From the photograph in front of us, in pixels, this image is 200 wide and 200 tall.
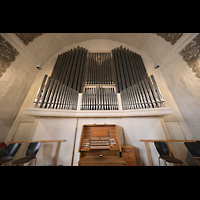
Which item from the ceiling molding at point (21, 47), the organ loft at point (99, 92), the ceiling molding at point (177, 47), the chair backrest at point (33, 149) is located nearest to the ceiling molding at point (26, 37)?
the ceiling molding at point (21, 47)

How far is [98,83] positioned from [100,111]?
5.73 feet

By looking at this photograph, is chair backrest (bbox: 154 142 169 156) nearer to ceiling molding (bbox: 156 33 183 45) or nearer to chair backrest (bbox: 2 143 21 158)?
chair backrest (bbox: 2 143 21 158)

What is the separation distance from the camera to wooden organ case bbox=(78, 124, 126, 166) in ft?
6.17

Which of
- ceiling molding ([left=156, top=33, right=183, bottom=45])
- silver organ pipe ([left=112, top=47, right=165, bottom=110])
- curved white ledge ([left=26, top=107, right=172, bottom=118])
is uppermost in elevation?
ceiling molding ([left=156, top=33, right=183, bottom=45])

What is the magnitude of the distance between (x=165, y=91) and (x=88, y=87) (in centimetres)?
408

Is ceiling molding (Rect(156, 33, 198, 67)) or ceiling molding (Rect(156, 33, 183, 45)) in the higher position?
ceiling molding (Rect(156, 33, 183, 45))

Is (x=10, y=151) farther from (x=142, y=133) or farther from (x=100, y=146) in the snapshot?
(x=142, y=133)

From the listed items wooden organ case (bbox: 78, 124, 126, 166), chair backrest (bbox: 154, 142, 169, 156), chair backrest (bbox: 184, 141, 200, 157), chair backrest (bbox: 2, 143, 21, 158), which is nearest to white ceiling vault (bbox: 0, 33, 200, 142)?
chair backrest (bbox: 184, 141, 200, 157)

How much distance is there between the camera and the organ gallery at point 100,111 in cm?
246

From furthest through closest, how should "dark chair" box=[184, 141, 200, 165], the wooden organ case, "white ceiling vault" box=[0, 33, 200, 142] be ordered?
"white ceiling vault" box=[0, 33, 200, 142]
"dark chair" box=[184, 141, 200, 165]
the wooden organ case

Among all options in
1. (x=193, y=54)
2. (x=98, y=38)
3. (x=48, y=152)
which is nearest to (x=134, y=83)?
(x=193, y=54)

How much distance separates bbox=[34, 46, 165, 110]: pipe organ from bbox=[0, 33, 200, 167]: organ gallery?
1.5 inches
